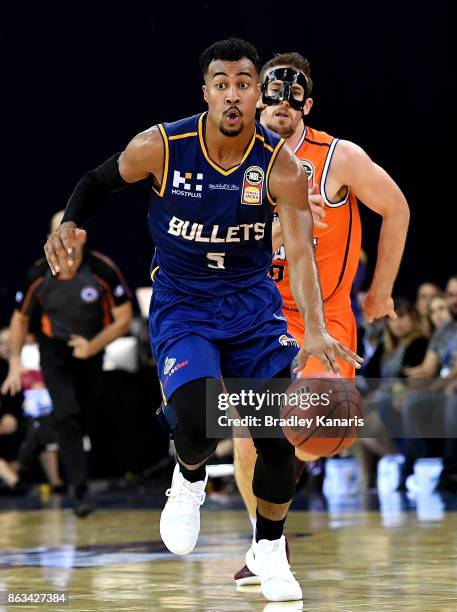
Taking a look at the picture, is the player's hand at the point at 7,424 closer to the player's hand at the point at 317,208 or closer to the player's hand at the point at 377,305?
the player's hand at the point at 377,305

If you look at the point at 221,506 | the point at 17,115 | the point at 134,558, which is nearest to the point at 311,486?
the point at 221,506

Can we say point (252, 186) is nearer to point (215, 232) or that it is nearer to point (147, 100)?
point (215, 232)

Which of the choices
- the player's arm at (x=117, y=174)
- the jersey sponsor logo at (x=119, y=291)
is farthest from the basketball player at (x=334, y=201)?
the jersey sponsor logo at (x=119, y=291)

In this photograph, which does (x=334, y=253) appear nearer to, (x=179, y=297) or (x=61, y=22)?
(x=179, y=297)

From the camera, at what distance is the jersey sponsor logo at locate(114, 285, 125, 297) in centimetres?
916

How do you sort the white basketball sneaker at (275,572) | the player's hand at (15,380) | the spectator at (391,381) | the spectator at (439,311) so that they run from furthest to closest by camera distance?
the spectator at (391,381)
the spectator at (439,311)
the player's hand at (15,380)
the white basketball sneaker at (275,572)

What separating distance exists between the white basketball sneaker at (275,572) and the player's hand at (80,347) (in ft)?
14.3

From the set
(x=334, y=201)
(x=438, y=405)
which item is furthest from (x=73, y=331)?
(x=334, y=201)

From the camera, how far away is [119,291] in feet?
30.1

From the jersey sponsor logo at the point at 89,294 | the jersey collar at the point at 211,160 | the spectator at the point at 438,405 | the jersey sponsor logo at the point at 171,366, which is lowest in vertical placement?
the spectator at the point at 438,405

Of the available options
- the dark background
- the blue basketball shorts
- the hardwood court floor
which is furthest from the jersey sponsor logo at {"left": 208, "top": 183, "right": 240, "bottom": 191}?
the dark background

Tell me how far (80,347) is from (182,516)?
4.44m

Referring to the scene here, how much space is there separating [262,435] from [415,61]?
9.53 metres

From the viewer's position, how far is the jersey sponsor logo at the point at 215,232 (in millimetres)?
4500
